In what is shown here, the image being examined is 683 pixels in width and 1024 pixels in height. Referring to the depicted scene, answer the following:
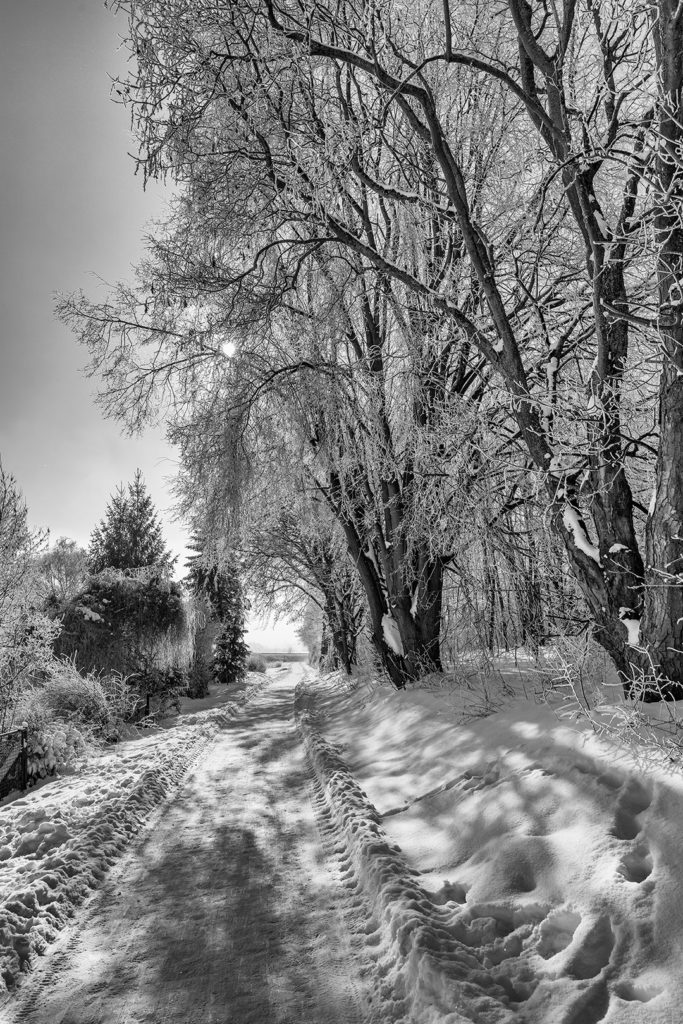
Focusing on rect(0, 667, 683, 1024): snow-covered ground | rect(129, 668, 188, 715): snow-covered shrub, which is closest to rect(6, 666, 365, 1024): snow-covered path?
rect(0, 667, 683, 1024): snow-covered ground

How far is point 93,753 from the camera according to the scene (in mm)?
10508

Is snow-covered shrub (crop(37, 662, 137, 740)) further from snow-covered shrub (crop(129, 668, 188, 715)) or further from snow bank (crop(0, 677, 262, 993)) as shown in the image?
snow-covered shrub (crop(129, 668, 188, 715))

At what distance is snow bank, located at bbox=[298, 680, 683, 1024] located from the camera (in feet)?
8.69

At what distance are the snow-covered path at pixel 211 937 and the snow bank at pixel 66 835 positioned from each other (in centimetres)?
14

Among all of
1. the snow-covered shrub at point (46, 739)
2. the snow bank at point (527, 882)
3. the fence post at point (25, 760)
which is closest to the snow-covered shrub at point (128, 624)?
the snow-covered shrub at point (46, 739)

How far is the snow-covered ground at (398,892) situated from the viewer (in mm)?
2801

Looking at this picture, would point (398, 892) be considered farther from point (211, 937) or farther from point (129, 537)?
point (129, 537)

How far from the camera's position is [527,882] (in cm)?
353

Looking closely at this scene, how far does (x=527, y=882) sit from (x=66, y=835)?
431 cm

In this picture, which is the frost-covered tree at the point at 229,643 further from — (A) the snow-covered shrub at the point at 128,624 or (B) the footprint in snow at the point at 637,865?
(B) the footprint in snow at the point at 637,865

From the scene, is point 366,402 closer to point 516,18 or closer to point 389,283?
point 389,283

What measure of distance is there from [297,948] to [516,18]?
6.12 metres

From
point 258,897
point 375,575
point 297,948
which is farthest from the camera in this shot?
point 375,575

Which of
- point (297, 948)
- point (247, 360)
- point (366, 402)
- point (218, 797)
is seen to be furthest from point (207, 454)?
point (297, 948)
